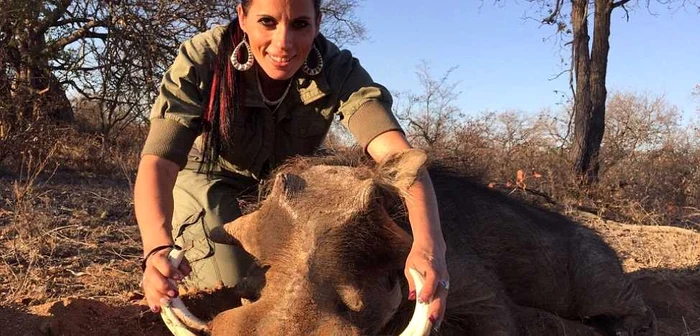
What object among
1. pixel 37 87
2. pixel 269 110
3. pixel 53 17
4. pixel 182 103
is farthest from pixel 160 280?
pixel 53 17

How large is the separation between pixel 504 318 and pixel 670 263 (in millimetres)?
3323

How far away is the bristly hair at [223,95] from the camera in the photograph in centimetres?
352

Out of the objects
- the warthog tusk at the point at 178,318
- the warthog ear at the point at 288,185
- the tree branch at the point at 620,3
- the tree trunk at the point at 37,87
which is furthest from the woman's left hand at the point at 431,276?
the tree branch at the point at 620,3

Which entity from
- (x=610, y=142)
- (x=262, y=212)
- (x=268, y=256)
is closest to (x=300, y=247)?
(x=268, y=256)

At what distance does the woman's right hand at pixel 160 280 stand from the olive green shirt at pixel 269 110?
717 mm

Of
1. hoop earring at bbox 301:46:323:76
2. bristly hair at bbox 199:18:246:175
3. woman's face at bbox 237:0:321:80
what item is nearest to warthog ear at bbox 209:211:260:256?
bristly hair at bbox 199:18:246:175

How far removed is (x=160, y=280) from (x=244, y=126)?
154 centimetres

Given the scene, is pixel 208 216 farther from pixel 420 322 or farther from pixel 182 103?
pixel 420 322

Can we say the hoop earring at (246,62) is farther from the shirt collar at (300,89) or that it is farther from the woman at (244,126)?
the shirt collar at (300,89)

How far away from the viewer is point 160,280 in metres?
2.46

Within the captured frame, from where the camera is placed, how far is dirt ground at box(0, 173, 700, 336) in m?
3.27

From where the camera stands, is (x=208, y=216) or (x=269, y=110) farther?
(x=208, y=216)

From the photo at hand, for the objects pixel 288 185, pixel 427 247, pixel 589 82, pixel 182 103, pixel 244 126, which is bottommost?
pixel 427 247

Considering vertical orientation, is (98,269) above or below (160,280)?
below
